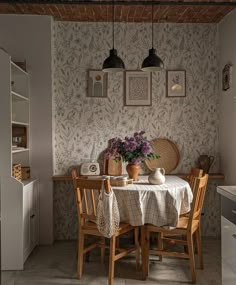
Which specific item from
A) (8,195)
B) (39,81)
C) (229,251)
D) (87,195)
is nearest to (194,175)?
(87,195)

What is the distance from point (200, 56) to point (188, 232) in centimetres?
239

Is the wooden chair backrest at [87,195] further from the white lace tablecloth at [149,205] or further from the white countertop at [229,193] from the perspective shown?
the white countertop at [229,193]

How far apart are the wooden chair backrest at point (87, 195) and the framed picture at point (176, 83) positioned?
5.92ft

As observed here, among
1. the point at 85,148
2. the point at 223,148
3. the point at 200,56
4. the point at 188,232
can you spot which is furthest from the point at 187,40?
the point at 188,232

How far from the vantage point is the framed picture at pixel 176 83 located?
4773mm

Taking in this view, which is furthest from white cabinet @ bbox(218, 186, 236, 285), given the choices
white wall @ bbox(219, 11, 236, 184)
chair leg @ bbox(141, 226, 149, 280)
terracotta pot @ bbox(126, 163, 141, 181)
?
white wall @ bbox(219, 11, 236, 184)

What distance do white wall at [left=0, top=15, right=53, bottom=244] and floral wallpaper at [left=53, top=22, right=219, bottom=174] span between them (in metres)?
0.18

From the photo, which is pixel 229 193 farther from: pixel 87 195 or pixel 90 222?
pixel 87 195

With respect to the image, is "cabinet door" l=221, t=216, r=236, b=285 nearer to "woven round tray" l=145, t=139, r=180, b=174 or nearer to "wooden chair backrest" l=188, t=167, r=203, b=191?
"wooden chair backrest" l=188, t=167, r=203, b=191

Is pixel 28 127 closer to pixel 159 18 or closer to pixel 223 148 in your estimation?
pixel 159 18

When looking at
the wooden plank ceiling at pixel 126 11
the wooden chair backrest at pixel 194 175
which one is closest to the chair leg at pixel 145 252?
the wooden chair backrest at pixel 194 175

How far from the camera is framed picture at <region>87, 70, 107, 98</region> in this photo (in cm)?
473

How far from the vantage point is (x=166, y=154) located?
477 cm

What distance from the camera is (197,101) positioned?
4797mm
